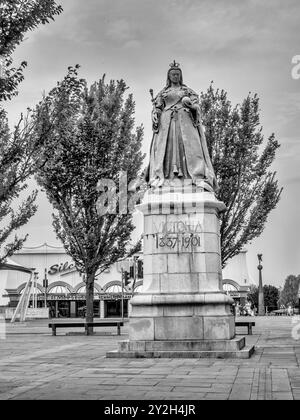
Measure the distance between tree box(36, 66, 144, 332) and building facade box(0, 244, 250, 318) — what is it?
99.4 feet

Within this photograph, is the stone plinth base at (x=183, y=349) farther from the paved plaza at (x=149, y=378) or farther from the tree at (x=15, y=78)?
the tree at (x=15, y=78)

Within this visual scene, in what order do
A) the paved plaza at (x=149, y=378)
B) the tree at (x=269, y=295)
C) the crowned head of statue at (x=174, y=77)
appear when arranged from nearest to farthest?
the paved plaza at (x=149, y=378) → the crowned head of statue at (x=174, y=77) → the tree at (x=269, y=295)

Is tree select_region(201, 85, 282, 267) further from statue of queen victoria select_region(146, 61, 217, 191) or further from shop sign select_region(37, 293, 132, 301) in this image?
shop sign select_region(37, 293, 132, 301)

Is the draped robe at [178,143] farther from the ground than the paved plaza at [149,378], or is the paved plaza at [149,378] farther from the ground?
the draped robe at [178,143]

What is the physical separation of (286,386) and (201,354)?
3.94 m

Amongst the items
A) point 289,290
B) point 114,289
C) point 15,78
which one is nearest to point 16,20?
point 15,78

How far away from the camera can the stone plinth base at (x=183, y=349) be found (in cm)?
1166

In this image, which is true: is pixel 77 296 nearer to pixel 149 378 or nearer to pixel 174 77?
pixel 174 77

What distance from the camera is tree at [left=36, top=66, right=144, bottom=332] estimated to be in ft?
75.3

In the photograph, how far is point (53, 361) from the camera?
1184cm

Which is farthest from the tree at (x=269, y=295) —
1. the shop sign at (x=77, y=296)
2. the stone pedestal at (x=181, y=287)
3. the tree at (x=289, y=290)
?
the stone pedestal at (x=181, y=287)

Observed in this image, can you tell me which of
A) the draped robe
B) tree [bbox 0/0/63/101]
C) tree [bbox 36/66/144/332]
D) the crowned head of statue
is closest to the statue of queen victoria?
the draped robe

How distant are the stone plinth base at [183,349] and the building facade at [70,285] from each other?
1631 inches
